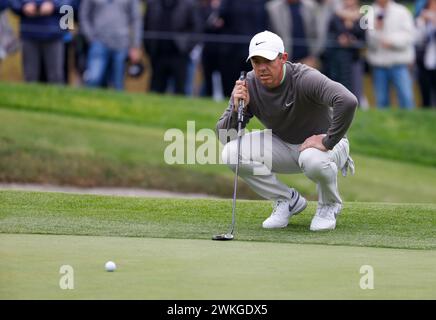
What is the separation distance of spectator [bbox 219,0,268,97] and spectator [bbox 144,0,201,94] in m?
0.54

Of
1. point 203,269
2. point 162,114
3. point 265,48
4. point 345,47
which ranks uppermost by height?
point 345,47

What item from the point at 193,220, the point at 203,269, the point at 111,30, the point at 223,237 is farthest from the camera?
the point at 111,30

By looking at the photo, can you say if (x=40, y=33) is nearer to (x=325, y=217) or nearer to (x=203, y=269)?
(x=325, y=217)

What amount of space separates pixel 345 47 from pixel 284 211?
11.2 m

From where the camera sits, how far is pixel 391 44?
2075cm

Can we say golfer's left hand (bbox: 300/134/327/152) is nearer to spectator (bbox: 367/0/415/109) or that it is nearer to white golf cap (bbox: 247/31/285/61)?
white golf cap (bbox: 247/31/285/61)

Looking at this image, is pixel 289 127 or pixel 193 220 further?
pixel 193 220

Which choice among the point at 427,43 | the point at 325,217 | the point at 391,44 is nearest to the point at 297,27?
the point at 391,44

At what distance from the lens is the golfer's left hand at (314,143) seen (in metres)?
9.38

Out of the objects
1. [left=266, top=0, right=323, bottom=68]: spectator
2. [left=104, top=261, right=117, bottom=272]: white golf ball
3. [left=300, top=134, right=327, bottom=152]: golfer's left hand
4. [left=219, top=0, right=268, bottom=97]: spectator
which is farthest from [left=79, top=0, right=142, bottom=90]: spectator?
[left=104, top=261, right=117, bottom=272]: white golf ball

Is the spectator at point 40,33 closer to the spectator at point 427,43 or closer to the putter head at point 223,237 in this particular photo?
the spectator at point 427,43

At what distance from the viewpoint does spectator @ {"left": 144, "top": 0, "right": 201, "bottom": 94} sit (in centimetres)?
2052
